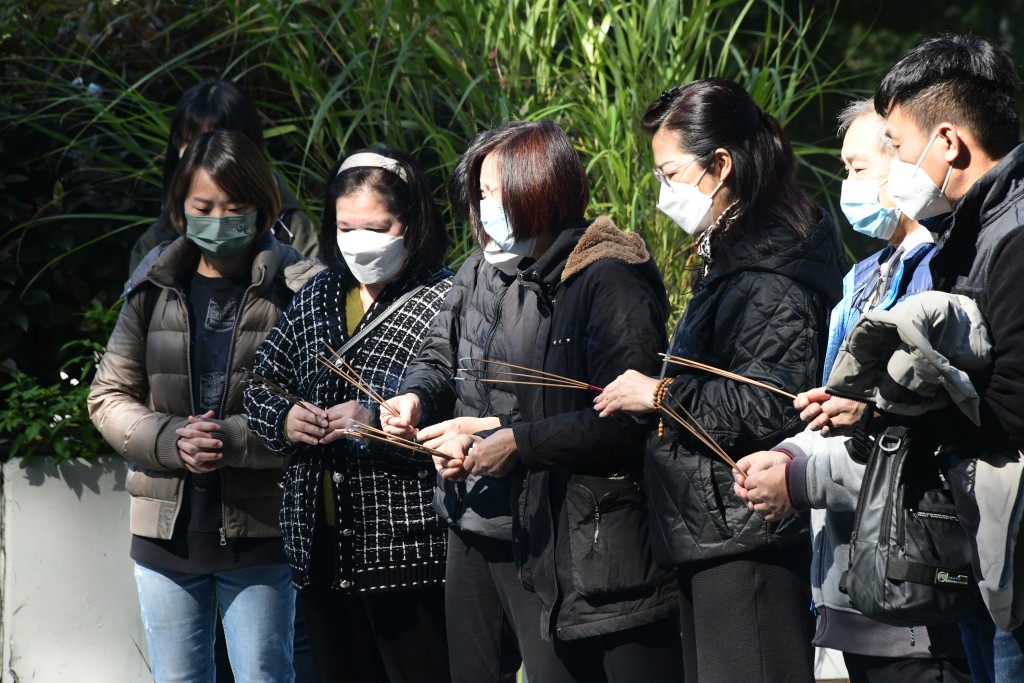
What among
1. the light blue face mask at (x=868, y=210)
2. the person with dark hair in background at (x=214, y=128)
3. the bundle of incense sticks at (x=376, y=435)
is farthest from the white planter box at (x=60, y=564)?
the light blue face mask at (x=868, y=210)

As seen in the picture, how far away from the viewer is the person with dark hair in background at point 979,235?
230cm

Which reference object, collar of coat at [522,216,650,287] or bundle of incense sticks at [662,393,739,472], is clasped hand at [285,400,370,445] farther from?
bundle of incense sticks at [662,393,739,472]

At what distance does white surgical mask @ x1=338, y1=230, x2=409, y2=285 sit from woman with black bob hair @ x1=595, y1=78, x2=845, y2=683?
106cm

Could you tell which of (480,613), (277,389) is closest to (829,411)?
(480,613)

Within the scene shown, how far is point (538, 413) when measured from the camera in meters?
3.25

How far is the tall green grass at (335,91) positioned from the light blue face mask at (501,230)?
1347 millimetres

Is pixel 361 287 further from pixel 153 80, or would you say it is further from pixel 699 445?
pixel 153 80

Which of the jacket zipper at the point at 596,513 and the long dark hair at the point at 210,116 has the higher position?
the long dark hair at the point at 210,116

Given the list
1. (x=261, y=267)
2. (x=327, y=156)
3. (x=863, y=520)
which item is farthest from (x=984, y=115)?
(x=327, y=156)

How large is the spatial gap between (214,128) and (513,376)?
189 centimetres

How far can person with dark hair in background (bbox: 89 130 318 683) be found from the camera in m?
3.92

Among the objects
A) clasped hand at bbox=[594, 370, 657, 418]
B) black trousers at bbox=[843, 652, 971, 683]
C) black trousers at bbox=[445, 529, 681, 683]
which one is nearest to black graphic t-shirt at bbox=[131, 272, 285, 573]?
black trousers at bbox=[445, 529, 681, 683]

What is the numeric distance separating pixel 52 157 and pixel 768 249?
4124 millimetres

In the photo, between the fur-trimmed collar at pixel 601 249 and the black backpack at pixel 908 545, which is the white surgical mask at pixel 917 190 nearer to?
the black backpack at pixel 908 545
